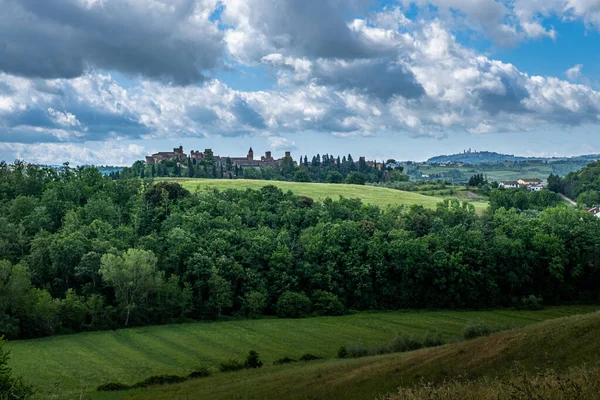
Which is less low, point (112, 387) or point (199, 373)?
point (112, 387)

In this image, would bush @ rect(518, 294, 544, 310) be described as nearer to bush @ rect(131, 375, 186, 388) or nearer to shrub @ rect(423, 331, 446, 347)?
shrub @ rect(423, 331, 446, 347)

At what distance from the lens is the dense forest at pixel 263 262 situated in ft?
269

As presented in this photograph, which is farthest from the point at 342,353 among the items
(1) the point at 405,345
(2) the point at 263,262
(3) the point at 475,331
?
(2) the point at 263,262

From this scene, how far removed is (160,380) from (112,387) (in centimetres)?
456

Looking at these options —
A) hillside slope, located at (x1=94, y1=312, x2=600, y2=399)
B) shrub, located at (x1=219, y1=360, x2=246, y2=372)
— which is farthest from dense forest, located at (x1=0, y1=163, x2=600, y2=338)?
hillside slope, located at (x1=94, y1=312, x2=600, y2=399)

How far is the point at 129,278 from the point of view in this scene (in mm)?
82125

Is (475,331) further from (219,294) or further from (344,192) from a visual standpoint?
(344,192)

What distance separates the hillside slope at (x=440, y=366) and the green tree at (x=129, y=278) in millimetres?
37283

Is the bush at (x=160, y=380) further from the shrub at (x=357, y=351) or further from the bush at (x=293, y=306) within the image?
the bush at (x=293, y=306)

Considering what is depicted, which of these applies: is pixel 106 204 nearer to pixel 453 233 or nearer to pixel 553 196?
pixel 453 233

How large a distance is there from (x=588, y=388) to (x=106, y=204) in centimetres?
11412

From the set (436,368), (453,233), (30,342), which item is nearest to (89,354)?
(30,342)

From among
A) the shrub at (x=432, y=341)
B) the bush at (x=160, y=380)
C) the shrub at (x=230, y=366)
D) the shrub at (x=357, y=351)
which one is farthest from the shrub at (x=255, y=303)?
the shrub at (x=432, y=341)

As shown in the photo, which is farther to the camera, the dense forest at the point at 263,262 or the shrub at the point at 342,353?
the dense forest at the point at 263,262
